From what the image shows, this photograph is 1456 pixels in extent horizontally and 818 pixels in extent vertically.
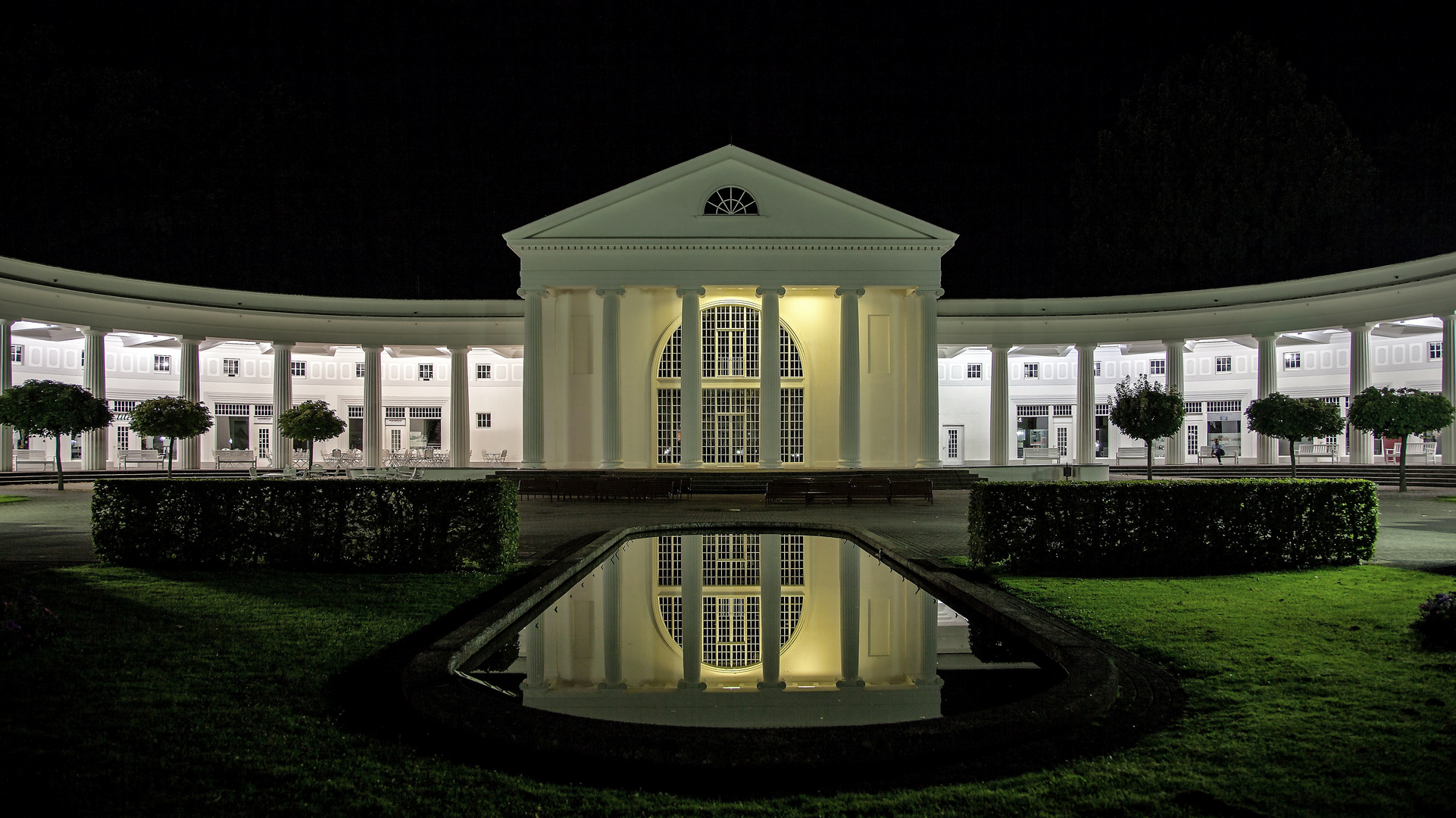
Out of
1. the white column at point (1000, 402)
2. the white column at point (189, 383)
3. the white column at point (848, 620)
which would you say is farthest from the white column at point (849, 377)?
the white column at point (189, 383)

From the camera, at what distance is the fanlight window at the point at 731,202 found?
95.0 ft

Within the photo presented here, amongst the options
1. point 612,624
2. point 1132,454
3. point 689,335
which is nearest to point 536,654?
→ point 612,624

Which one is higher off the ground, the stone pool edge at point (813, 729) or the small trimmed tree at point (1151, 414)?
the small trimmed tree at point (1151, 414)

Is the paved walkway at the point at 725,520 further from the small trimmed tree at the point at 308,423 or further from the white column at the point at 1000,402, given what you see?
the white column at the point at 1000,402

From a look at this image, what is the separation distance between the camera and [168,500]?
10.3m

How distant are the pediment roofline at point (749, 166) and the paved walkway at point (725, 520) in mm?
9229

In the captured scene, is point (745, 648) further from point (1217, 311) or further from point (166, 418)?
point (1217, 311)

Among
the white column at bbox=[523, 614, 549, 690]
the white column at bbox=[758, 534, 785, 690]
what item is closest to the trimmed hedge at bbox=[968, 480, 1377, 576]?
the white column at bbox=[758, 534, 785, 690]

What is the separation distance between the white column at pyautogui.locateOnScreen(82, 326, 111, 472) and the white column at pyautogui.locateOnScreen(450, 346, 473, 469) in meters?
11.7

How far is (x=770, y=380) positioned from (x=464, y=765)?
24768mm

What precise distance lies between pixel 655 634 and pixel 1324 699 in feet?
16.1

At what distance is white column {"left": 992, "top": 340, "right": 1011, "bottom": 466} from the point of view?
109 feet

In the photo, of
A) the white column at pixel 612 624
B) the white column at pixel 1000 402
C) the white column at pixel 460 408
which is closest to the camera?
the white column at pixel 612 624

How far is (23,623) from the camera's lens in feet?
20.3
